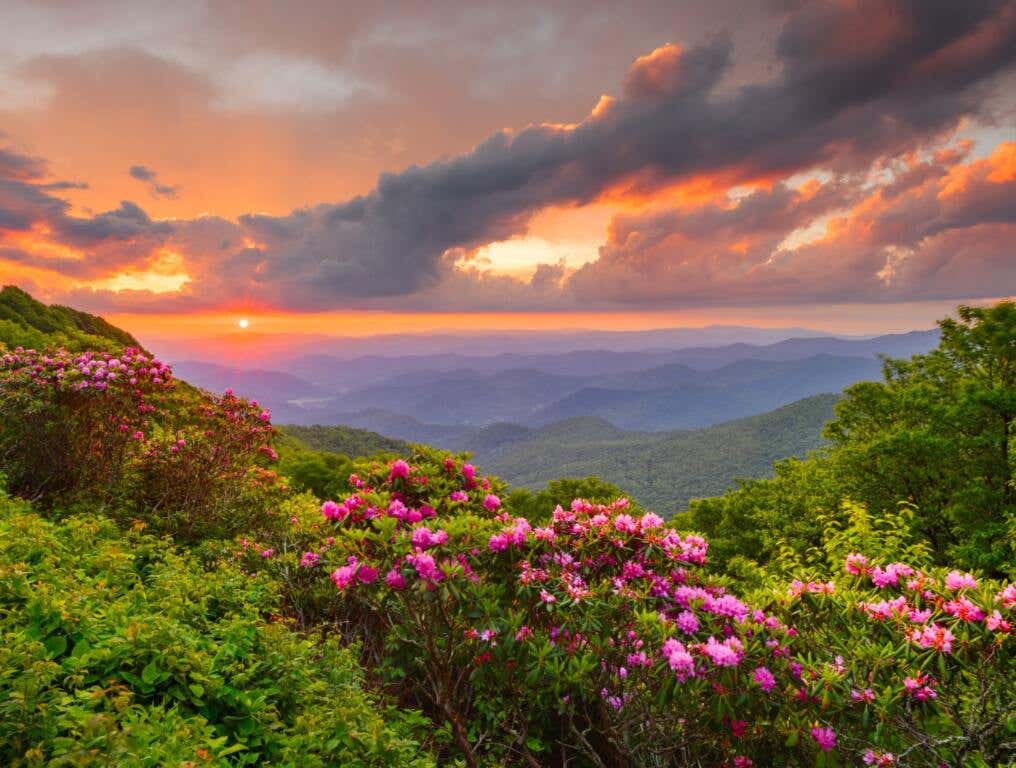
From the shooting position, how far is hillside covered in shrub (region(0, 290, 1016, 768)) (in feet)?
12.6

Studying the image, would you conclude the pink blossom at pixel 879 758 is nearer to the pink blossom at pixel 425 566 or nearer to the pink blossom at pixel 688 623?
the pink blossom at pixel 688 623

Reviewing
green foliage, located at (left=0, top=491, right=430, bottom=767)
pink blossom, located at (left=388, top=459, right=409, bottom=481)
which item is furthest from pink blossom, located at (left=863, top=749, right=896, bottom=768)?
pink blossom, located at (left=388, top=459, right=409, bottom=481)

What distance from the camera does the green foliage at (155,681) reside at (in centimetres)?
290

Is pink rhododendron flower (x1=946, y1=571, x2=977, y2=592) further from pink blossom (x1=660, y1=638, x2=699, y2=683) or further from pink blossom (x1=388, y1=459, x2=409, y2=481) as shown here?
pink blossom (x1=388, y1=459, x2=409, y2=481)

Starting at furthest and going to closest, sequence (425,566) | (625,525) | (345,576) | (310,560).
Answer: (310,560) < (625,525) < (345,576) < (425,566)

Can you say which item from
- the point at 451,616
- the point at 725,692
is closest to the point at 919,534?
the point at 725,692

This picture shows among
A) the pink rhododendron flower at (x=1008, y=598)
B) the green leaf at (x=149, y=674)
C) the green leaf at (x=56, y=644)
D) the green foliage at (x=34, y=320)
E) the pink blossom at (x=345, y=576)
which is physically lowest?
the pink rhododendron flower at (x=1008, y=598)

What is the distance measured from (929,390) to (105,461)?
2796 cm

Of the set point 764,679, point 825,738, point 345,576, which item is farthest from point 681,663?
point 345,576

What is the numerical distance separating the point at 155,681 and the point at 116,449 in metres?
8.23

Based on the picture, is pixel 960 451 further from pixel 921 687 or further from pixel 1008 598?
pixel 921 687

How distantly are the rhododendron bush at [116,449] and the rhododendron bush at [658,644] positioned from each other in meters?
5.30

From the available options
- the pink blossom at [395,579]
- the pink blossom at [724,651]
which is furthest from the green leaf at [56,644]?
the pink blossom at [724,651]

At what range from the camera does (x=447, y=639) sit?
5715 mm
